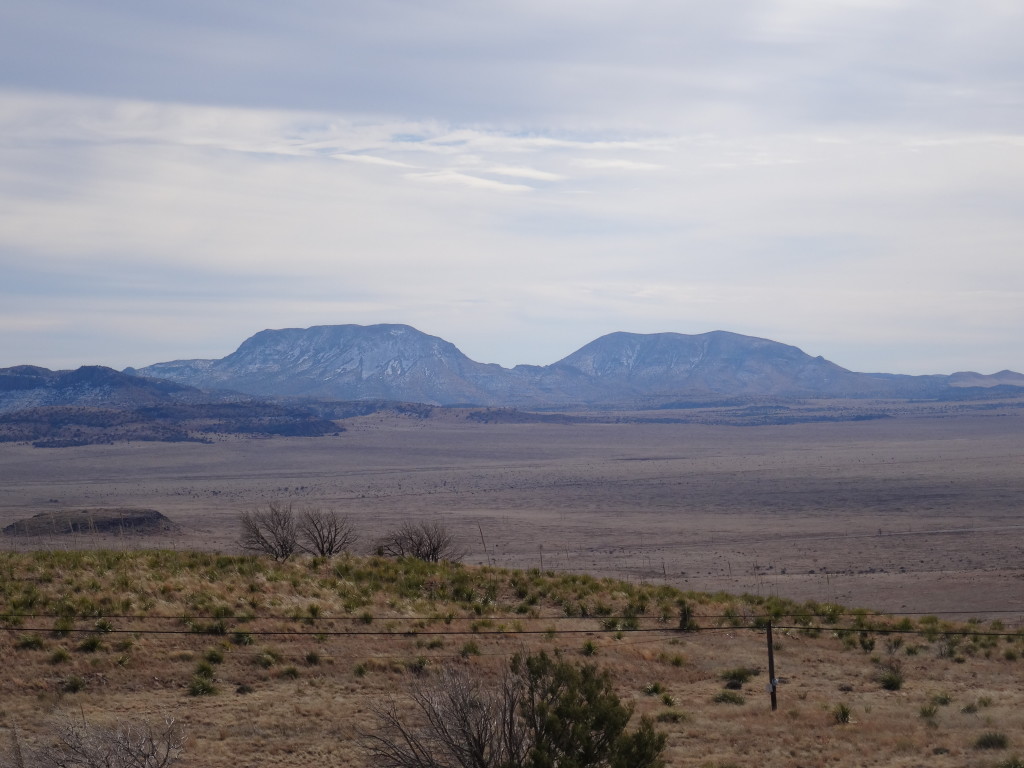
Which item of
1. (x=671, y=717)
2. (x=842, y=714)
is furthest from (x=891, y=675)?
(x=671, y=717)

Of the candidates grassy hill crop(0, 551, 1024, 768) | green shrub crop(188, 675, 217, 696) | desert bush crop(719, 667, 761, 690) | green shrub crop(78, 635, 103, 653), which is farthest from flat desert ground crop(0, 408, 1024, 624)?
green shrub crop(78, 635, 103, 653)

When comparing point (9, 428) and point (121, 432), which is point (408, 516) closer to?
point (121, 432)

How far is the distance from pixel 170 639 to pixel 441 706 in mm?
8066

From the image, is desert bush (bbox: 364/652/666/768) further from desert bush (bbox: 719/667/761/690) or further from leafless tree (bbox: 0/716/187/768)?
desert bush (bbox: 719/667/761/690)

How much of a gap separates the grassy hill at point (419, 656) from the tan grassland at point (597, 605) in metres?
0.06

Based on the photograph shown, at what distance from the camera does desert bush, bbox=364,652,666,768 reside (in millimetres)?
10320

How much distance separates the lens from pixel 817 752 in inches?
561

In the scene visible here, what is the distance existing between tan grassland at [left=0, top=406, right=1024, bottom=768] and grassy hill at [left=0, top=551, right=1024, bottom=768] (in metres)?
0.06

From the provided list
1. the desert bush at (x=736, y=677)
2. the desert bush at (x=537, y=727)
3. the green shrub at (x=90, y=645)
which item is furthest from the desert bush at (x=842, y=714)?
the green shrub at (x=90, y=645)

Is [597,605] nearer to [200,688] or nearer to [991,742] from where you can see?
[991,742]

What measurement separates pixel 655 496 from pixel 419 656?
65.7 m

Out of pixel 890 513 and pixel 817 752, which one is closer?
pixel 817 752

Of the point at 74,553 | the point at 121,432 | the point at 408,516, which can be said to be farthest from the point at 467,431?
the point at 74,553

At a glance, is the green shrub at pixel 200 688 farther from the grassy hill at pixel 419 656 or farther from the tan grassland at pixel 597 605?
the tan grassland at pixel 597 605
